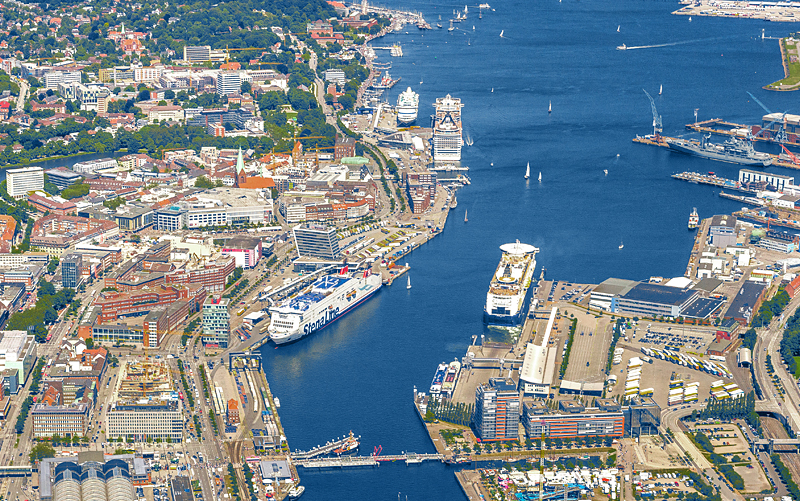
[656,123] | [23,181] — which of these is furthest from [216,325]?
[656,123]

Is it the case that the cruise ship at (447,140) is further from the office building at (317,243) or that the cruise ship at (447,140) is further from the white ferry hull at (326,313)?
the white ferry hull at (326,313)

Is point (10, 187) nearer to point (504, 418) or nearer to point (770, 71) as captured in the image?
point (504, 418)

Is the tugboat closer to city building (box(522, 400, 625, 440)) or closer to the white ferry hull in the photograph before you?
the white ferry hull

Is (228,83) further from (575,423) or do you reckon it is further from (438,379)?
(575,423)

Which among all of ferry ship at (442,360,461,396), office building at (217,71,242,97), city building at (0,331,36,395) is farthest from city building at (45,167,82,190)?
ferry ship at (442,360,461,396)

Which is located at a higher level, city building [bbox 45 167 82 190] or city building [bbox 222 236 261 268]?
city building [bbox 45 167 82 190]

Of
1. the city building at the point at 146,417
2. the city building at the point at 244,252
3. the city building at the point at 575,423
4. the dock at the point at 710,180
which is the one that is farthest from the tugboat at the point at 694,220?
the city building at the point at 146,417
